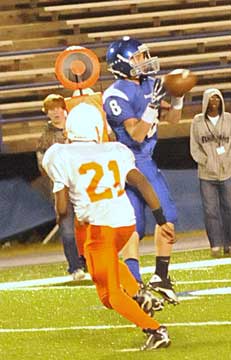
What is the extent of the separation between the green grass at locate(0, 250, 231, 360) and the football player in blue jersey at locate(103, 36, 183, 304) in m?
0.36

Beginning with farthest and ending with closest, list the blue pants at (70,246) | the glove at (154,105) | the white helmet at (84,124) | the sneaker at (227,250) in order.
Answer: the sneaker at (227,250)
the blue pants at (70,246)
the glove at (154,105)
the white helmet at (84,124)

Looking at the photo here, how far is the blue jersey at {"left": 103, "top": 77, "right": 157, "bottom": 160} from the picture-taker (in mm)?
8438

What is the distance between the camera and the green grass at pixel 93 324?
718 centimetres

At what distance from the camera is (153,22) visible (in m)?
18.6

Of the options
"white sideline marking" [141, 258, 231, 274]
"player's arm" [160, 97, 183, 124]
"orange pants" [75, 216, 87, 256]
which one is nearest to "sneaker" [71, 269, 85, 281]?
"white sideline marking" [141, 258, 231, 274]

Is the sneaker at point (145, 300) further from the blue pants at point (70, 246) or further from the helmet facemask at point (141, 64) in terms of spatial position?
the blue pants at point (70, 246)

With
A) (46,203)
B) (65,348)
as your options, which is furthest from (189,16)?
(65,348)

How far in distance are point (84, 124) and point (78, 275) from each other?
410 cm

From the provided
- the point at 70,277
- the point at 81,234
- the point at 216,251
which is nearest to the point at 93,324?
the point at 81,234

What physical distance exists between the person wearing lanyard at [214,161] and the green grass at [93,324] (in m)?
2.07

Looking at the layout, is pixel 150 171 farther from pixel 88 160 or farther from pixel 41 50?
pixel 41 50

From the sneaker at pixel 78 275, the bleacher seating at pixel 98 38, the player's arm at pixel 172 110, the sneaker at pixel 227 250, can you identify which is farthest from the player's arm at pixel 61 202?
the bleacher seating at pixel 98 38

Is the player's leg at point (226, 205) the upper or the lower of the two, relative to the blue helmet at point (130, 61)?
lower

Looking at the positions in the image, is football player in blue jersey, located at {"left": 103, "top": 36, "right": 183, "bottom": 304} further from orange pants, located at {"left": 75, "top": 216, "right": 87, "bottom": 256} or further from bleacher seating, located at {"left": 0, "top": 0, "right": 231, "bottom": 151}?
bleacher seating, located at {"left": 0, "top": 0, "right": 231, "bottom": 151}
